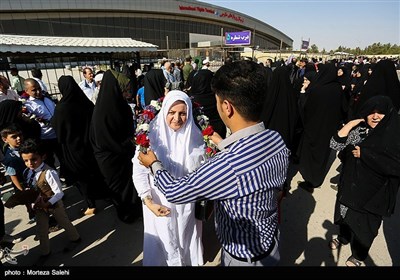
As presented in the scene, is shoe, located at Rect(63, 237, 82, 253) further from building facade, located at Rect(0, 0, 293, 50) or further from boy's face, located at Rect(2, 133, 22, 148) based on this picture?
building facade, located at Rect(0, 0, 293, 50)

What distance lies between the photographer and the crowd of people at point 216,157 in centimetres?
108

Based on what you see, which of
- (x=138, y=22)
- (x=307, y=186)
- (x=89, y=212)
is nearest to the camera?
(x=89, y=212)

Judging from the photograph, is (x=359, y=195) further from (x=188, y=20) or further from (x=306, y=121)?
(x=188, y=20)

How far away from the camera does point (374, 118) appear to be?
2021 mm

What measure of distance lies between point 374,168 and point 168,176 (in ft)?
6.06

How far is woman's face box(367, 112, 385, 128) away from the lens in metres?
1.98

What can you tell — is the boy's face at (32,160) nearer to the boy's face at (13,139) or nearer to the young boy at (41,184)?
the young boy at (41,184)

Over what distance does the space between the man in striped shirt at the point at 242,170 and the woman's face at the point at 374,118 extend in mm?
1391

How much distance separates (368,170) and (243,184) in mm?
1656

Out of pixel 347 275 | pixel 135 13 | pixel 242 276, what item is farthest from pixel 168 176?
pixel 135 13

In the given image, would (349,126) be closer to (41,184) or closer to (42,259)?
(41,184)

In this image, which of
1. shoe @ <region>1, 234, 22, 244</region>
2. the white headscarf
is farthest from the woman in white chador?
shoe @ <region>1, 234, 22, 244</region>

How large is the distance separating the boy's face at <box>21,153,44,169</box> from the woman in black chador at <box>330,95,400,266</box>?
302 cm

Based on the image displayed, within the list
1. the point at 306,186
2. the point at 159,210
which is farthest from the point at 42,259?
the point at 306,186
